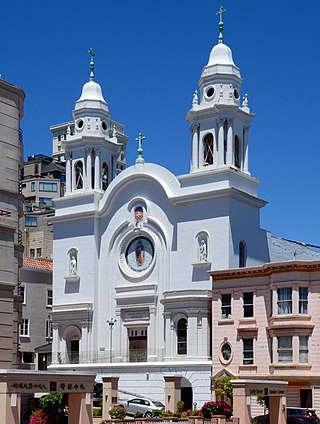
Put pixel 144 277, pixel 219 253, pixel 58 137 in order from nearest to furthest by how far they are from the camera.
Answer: pixel 219 253 → pixel 144 277 → pixel 58 137

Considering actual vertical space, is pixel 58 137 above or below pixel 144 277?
above

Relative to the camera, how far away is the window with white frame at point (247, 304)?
6119 centimetres

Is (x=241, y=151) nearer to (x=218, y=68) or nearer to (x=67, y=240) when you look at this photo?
(x=218, y=68)

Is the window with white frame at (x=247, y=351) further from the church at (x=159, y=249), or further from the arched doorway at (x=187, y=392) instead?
the arched doorway at (x=187, y=392)

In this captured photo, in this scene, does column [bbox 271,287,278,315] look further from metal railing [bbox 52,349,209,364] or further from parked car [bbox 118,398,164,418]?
metal railing [bbox 52,349,209,364]

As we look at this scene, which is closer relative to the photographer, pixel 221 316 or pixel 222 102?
pixel 221 316

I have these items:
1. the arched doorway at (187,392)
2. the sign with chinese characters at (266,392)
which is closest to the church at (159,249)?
the arched doorway at (187,392)

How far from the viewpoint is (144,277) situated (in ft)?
236

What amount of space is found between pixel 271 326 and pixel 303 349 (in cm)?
267

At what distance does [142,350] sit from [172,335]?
419cm

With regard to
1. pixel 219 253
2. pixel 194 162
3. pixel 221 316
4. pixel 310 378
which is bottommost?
pixel 310 378

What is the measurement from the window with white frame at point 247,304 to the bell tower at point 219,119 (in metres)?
11.8

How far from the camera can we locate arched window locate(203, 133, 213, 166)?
71.1 m

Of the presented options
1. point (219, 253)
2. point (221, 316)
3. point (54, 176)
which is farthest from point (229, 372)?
point (54, 176)
